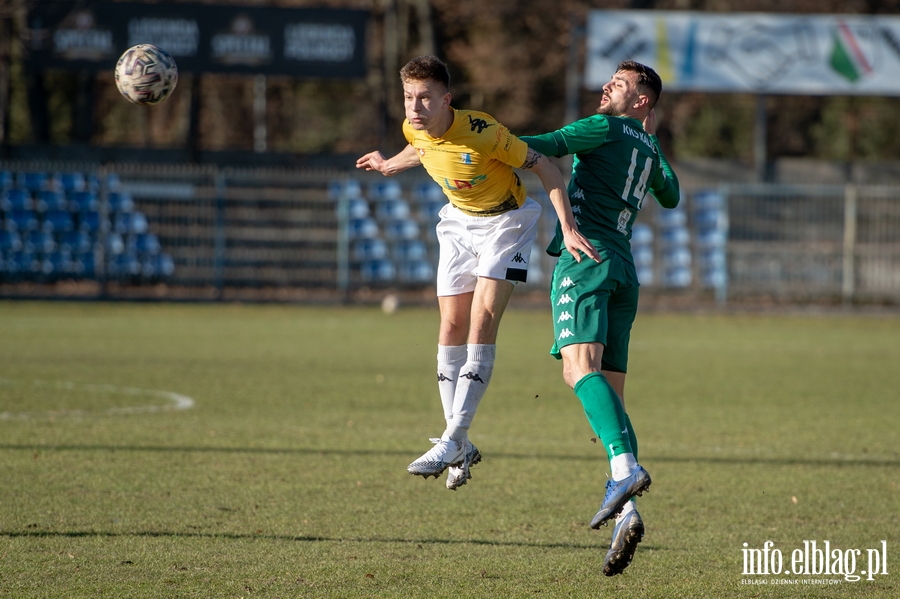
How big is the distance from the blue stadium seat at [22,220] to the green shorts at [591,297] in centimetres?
2057

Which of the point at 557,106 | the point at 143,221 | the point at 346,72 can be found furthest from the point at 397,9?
the point at 143,221

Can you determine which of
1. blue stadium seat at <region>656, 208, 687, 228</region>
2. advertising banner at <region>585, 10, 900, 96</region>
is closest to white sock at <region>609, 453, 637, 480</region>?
advertising banner at <region>585, 10, 900, 96</region>

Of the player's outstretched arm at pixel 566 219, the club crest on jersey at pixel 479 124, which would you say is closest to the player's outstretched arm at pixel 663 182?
the player's outstretched arm at pixel 566 219

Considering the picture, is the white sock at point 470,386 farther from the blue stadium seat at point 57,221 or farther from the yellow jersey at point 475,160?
the blue stadium seat at point 57,221

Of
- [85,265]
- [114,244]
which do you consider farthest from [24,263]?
[114,244]

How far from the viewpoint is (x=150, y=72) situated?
22.8 ft

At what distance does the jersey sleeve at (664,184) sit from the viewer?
20.5 ft

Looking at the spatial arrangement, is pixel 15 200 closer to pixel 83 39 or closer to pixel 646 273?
pixel 83 39

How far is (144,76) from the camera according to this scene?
6938 millimetres

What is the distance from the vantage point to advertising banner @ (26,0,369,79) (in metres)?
24.4

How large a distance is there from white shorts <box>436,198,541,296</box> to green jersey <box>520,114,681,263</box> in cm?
55

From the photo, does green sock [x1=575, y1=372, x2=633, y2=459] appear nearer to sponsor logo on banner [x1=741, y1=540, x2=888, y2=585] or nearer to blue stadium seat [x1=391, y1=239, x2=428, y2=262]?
sponsor logo on banner [x1=741, y1=540, x2=888, y2=585]

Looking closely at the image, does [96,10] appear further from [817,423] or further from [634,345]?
[817,423]

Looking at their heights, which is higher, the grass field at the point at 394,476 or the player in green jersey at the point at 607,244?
the player in green jersey at the point at 607,244
